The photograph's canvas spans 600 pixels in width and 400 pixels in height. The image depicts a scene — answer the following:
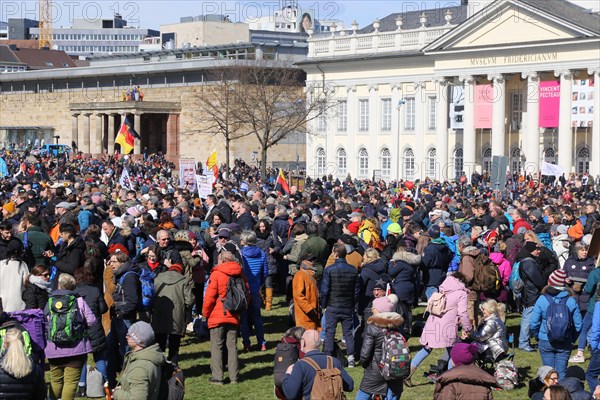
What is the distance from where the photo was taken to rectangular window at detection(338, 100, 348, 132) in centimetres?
7281

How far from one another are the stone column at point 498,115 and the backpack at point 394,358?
50685 millimetres

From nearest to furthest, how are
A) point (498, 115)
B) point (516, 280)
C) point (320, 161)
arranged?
point (516, 280)
point (498, 115)
point (320, 161)

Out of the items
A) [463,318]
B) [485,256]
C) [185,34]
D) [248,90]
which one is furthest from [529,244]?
[185,34]

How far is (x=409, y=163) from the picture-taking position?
69188 mm

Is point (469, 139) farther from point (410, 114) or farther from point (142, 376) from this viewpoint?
point (142, 376)

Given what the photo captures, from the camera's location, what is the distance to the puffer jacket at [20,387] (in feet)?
32.4

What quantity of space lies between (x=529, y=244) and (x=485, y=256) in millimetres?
900

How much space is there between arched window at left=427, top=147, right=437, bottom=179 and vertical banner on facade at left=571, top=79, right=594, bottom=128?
400 inches

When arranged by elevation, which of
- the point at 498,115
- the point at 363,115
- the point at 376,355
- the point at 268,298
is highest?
the point at 363,115

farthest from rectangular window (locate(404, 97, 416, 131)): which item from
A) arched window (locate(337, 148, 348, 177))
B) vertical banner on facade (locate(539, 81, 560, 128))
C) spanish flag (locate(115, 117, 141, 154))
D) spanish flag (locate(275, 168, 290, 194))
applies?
spanish flag (locate(275, 168, 290, 194))

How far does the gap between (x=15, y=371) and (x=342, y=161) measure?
63706 millimetres

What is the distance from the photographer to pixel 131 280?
14.0 meters

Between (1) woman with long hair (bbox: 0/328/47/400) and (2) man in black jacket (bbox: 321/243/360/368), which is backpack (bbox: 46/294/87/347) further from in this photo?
(2) man in black jacket (bbox: 321/243/360/368)

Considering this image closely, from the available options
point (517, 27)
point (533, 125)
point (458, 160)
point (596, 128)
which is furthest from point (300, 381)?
point (458, 160)
